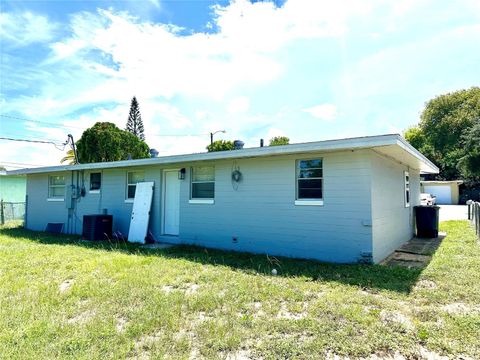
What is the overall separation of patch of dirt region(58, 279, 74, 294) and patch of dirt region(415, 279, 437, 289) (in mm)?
5632

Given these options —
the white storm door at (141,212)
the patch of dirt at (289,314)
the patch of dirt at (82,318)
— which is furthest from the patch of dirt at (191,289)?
the white storm door at (141,212)

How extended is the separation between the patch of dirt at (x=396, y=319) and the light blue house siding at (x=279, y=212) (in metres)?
2.67

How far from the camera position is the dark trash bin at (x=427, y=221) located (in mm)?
11102

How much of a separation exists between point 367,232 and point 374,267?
2.34 feet

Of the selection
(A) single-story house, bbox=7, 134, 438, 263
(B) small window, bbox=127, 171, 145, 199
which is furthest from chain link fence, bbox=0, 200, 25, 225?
(B) small window, bbox=127, 171, 145, 199

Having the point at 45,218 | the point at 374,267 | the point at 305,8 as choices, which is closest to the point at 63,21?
the point at 305,8

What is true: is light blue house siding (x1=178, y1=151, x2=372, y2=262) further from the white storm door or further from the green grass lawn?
the white storm door

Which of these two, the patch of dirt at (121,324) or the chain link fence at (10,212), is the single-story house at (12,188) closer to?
the chain link fence at (10,212)

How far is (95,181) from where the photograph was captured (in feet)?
39.7

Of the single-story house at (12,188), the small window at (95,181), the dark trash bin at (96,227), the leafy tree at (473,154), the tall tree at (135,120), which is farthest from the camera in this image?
the tall tree at (135,120)

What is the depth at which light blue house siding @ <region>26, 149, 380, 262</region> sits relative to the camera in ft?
22.3

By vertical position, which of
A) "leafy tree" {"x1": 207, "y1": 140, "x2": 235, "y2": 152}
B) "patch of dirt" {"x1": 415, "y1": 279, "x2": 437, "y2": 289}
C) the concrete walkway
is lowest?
"patch of dirt" {"x1": 415, "y1": 279, "x2": 437, "y2": 289}

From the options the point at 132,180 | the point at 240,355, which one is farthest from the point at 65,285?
the point at 132,180

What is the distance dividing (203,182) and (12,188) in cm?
1978
